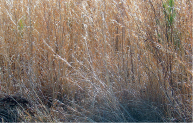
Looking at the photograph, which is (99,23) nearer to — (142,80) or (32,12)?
(142,80)

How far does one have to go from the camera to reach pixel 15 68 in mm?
2941

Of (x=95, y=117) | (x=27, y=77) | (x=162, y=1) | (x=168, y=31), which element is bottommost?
(x=95, y=117)

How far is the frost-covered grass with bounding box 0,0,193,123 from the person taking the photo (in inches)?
80.0

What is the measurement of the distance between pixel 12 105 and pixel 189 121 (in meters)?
1.92

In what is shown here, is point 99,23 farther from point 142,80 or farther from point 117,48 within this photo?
point 142,80

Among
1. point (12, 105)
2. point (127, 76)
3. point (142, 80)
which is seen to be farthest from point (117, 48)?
point (12, 105)

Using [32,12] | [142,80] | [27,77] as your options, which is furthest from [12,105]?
[142,80]

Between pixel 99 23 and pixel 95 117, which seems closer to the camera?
pixel 95 117

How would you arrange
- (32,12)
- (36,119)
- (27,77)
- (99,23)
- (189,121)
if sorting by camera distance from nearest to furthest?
(189,121), (36,119), (99,23), (27,77), (32,12)

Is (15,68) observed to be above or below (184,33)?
below

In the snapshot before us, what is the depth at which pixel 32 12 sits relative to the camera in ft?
10.1

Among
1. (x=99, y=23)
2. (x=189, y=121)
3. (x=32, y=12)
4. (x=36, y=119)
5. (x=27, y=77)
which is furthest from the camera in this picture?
(x=32, y=12)

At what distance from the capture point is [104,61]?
2.39 meters

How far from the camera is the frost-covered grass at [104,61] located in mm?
2031
